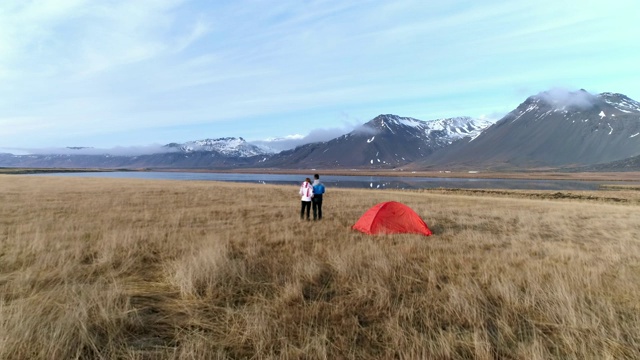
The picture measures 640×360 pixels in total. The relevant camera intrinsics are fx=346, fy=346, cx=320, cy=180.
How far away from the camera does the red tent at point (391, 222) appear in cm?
1180

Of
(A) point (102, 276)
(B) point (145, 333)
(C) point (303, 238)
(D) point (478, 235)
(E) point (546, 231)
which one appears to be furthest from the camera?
(E) point (546, 231)

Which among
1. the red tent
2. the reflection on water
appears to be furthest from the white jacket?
the reflection on water

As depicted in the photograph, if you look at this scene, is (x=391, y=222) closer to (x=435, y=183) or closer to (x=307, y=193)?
(x=307, y=193)

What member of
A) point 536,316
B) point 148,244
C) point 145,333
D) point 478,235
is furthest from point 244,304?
point 478,235

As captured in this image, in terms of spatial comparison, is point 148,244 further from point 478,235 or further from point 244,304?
point 478,235

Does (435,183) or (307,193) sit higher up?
(307,193)

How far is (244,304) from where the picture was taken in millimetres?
5270

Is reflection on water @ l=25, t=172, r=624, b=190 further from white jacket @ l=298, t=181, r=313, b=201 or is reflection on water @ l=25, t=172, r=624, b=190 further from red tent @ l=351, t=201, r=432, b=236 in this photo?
red tent @ l=351, t=201, r=432, b=236

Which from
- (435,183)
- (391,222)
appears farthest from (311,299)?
(435,183)

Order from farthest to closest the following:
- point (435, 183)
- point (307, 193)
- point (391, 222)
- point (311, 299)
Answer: point (435, 183) < point (307, 193) < point (391, 222) < point (311, 299)

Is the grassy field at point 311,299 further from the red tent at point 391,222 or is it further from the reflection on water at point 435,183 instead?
the reflection on water at point 435,183

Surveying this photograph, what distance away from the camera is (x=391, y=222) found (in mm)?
12148

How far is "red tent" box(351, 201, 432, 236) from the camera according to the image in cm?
1180

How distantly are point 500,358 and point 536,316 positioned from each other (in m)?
1.62
